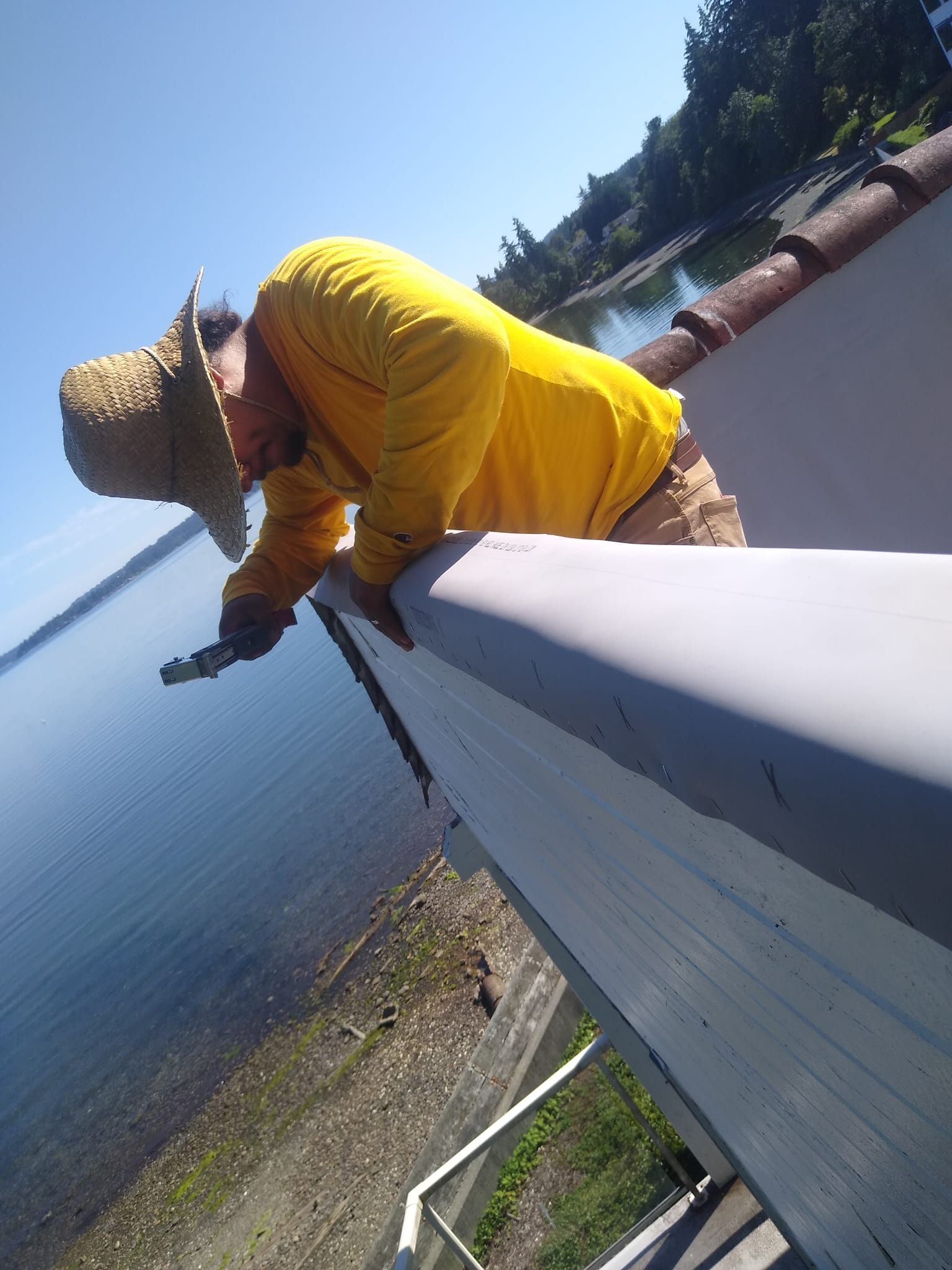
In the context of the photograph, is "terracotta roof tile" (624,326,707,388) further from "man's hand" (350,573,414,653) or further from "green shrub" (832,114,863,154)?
"green shrub" (832,114,863,154)

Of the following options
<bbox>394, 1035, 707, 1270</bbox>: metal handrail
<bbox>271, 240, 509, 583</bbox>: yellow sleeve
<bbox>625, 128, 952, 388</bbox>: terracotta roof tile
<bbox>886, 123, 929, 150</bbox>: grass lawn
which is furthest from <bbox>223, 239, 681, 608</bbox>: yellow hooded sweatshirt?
<bbox>886, 123, 929, 150</bbox>: grass lawn

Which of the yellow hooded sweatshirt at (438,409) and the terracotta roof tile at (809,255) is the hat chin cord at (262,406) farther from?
the terracotta roof tile at (809,255)

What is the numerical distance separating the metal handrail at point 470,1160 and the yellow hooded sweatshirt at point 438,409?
389cm

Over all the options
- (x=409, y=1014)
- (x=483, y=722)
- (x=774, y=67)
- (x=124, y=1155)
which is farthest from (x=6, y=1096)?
(x=774, y=67)

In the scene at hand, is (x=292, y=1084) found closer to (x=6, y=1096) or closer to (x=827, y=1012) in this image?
(x=6, y=1096)

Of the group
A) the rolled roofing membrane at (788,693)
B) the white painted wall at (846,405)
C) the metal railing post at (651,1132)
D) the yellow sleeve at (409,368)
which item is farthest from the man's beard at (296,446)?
the metal railing post at (651,1132)

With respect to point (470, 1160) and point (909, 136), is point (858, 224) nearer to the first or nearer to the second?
point (470, 1160)

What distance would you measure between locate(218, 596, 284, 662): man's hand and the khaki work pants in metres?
1.36

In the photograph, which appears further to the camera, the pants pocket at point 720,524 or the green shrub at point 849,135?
the green shrub at point 849,135

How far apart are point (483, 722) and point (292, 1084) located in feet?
45.8

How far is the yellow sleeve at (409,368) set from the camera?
1.66 m

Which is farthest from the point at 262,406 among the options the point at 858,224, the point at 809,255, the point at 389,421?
the point at 858,224

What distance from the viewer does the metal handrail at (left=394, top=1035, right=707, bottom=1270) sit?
4.32m

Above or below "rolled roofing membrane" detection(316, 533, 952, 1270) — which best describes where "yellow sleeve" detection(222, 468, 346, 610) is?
above
